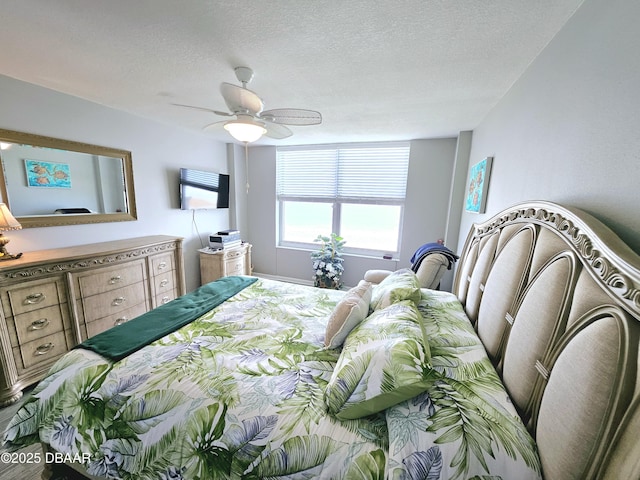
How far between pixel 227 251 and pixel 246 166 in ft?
5.24

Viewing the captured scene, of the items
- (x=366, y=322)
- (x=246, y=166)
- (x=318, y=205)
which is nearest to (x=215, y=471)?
(x=366, y=322)

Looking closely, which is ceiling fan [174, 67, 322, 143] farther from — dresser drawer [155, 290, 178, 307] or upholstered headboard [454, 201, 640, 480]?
dresser drawer [155, 290, 178, 307]

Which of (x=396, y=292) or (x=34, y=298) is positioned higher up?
(x=396, y=292)

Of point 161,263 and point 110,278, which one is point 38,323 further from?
point 161,263

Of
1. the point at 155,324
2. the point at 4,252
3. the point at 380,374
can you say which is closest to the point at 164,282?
the point at 4,252

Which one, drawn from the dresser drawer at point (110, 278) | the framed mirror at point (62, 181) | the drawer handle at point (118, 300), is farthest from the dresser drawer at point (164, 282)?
the framed mirror at point (62, 181)

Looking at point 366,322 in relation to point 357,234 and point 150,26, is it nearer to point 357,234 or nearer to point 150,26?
point 150,26

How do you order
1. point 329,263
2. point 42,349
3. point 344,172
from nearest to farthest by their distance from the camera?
point 42,349, point 329,263, point 344,172

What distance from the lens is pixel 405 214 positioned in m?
3.57

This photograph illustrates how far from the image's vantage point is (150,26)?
1234mm

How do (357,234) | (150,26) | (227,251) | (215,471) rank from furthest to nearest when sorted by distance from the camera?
1. (357,234)
2. (227,251)
3. (150,26)
4. (215,471)

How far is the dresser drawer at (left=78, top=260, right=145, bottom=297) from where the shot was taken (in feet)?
6.76

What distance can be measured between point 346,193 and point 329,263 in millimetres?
1165

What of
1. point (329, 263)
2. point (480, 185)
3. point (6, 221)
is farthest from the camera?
point (329, 263)
